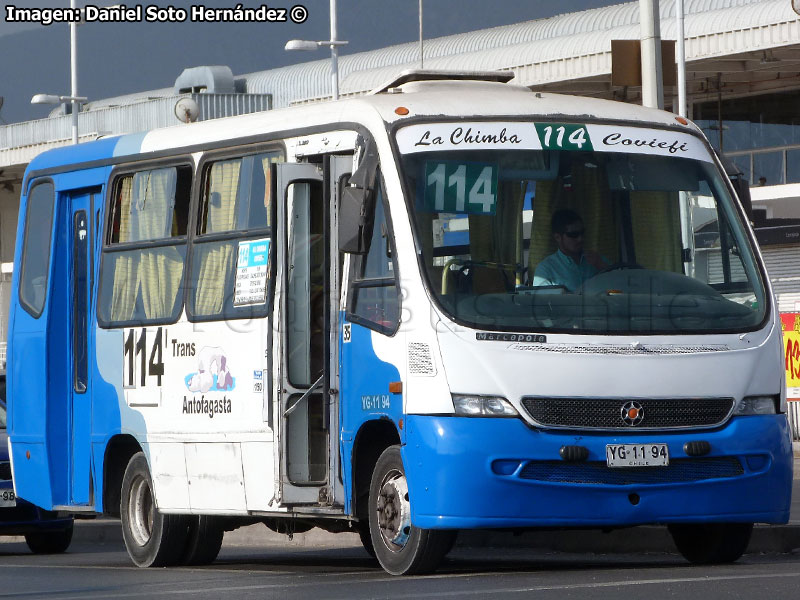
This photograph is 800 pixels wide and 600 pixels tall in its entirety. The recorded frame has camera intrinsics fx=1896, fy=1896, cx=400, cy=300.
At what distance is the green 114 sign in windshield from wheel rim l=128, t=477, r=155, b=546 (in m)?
3.93

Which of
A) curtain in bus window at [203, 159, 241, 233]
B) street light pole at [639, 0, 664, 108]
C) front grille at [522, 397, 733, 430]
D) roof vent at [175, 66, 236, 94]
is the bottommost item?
front grille at [522, 397, 733, 430]

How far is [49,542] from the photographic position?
706 inches

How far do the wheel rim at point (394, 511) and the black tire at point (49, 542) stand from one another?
755 centimetres

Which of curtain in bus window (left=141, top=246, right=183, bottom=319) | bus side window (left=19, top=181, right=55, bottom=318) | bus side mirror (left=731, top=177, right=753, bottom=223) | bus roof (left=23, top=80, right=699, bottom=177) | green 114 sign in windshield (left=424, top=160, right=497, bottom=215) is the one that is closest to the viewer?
green 114 sign in windshield (left=424, top=160, right=497, bottom=215)

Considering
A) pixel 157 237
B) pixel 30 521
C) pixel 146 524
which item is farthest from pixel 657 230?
pixel 30 521

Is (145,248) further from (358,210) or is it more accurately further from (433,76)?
(358,210)

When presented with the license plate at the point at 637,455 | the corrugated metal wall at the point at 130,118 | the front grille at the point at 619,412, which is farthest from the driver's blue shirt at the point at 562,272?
the corrugated metal wall at the point at 130,118

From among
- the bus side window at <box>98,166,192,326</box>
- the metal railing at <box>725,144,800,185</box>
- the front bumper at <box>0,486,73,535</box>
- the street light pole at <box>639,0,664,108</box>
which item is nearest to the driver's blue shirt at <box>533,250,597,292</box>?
the bus side window at <box>98,166,192,326</box>

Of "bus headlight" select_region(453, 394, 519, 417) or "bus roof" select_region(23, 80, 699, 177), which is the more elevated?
"bus roof" select_region(23, 80, 699, 177)

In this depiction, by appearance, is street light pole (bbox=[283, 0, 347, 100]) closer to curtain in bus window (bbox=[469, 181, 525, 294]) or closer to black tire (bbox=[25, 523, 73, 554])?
black tire (bbox=[25, 523, 73, 554])

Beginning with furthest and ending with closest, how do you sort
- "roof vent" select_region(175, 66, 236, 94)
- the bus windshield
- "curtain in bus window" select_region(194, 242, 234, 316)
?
"roof vent" select_region(175, 66, 236, 94) → "curtain in bus window" select_region(194, 242, 234, 316) → the bus windshield

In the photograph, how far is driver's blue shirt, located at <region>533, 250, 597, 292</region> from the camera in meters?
10.9

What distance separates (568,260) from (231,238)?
2720mm

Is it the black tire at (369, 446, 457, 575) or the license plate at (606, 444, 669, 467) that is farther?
the black tire at (369, 446, 457, 575)
